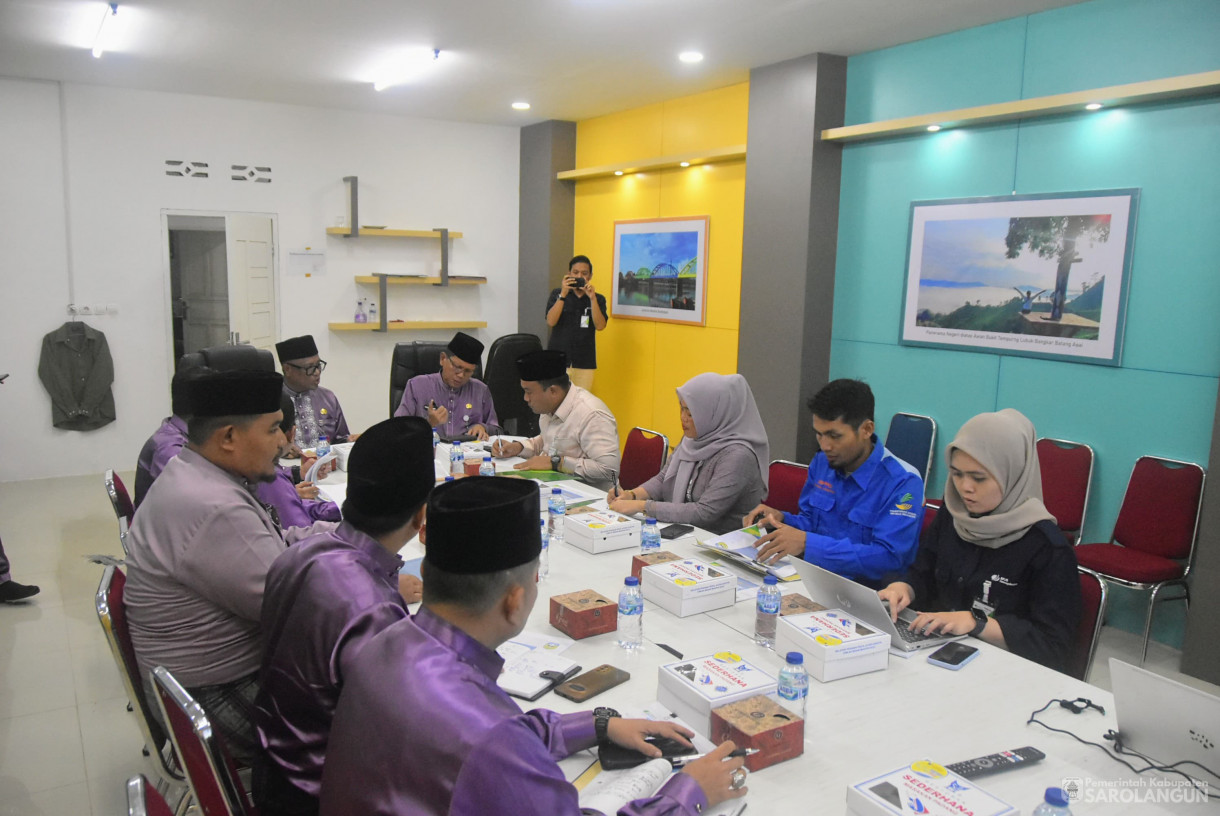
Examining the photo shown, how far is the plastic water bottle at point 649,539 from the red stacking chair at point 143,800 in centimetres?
192

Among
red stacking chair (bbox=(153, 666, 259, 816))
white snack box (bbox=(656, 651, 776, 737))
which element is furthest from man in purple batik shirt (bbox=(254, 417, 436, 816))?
white snack box (bbox=(656, 651, 776, 737))

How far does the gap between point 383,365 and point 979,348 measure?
5614mm

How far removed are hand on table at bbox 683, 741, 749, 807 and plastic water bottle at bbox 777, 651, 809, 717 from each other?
0.31m

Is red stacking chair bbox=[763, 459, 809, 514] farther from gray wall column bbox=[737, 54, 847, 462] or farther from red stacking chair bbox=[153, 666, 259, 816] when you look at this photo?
red stacking chair bbox=[153, 666, 259, 816]

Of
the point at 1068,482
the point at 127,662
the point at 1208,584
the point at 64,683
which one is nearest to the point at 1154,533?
the point at 1208,584

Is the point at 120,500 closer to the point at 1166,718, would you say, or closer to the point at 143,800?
the point at 143,800

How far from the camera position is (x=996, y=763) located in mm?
1706

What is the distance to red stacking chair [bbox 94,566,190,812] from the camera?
2.01 m

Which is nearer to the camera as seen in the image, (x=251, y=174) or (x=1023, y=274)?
(x=1023, y=274)

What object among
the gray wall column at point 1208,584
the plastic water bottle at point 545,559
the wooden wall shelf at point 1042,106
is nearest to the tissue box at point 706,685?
the plastic water bottle at point 545,559

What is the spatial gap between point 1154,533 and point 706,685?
3176 mm

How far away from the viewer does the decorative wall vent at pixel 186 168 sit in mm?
7074

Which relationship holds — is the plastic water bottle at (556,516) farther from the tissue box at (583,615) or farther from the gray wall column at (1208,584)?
the gray wall column at (1208,584)

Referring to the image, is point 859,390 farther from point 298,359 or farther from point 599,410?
point 298,359
